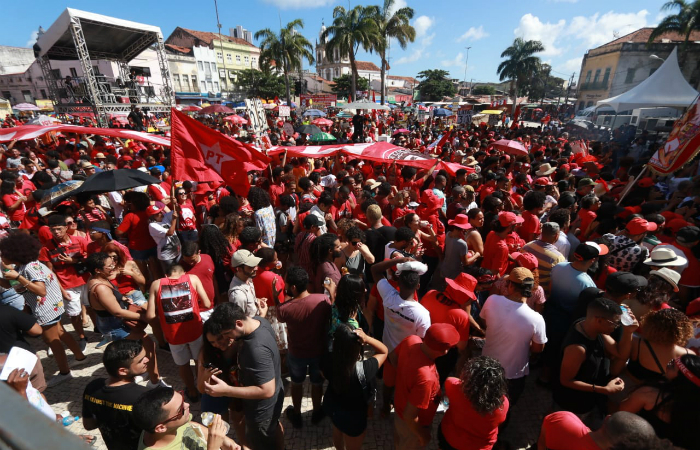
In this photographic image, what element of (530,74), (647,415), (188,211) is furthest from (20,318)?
(530,74)

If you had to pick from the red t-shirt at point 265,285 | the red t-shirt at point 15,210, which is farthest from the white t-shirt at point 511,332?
the red t-shirt at point 15,210

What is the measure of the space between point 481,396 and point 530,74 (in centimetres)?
5788

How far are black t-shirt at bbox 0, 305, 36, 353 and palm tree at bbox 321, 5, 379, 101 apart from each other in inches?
1094

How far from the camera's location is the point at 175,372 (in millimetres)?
3951

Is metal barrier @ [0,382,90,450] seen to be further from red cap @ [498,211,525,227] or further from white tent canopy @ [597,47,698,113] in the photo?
white tent canopy @ [597,47,698,113]

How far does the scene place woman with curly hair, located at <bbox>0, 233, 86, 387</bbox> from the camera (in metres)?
3.26

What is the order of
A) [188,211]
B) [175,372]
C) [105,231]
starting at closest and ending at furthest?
[175,372], [105,231], [188,211]

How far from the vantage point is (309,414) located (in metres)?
3.41

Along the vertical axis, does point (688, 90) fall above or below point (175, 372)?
above

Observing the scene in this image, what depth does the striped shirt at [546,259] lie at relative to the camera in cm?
353

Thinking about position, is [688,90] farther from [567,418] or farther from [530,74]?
[530,74]

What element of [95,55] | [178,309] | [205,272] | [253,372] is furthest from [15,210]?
[95,55]

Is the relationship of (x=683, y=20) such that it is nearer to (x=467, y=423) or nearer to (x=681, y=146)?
(x=681, y=146)

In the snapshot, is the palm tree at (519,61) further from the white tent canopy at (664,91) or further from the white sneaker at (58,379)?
the white sneaker at (58,379)
